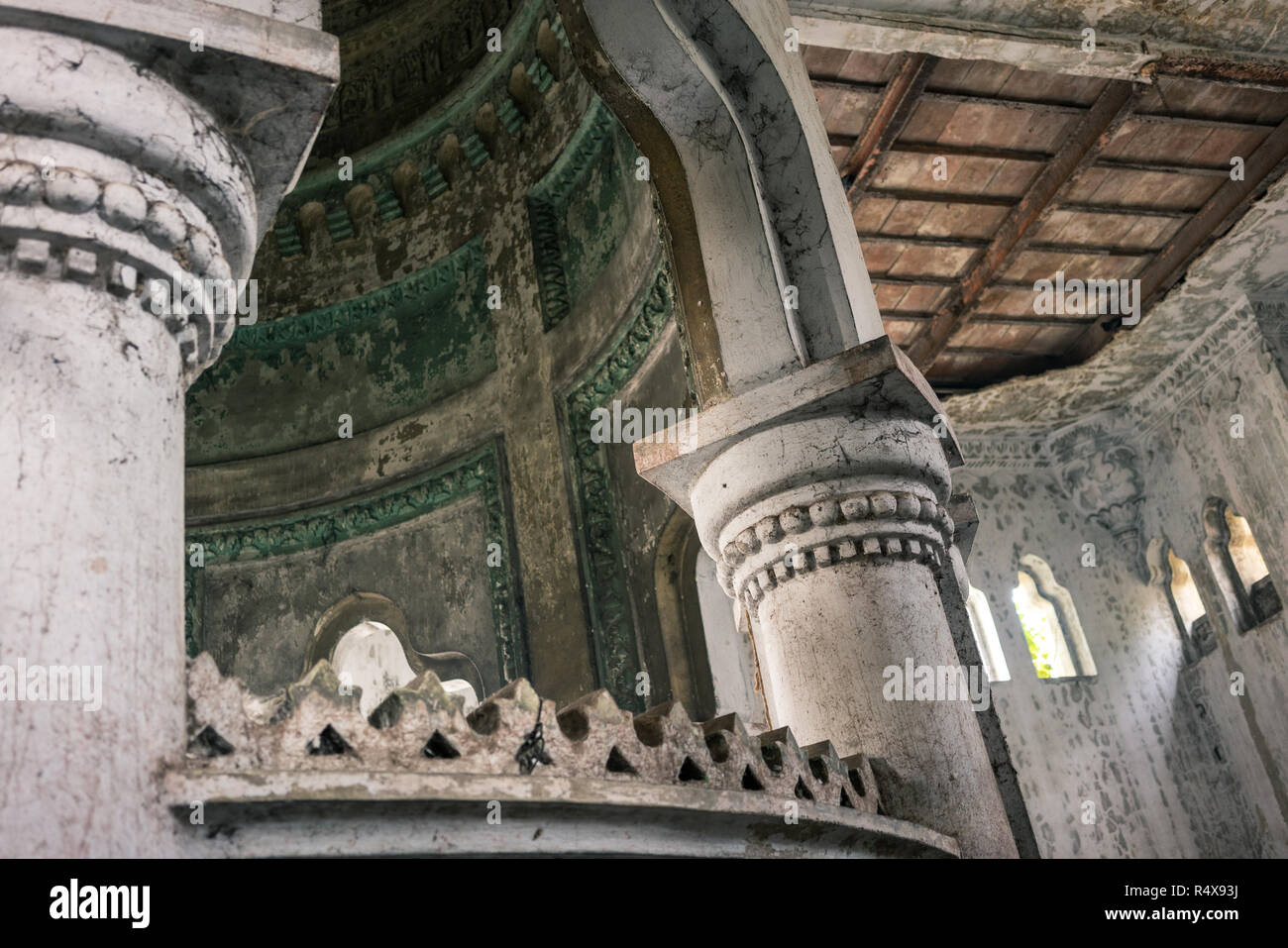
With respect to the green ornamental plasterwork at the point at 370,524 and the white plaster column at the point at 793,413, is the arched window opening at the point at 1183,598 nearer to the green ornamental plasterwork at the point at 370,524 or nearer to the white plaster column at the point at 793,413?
the green ornamental plasterwork at the point at 370,524

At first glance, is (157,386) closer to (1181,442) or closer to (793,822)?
(793,822)

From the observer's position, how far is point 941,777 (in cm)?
286

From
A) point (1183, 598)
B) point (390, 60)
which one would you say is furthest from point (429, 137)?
point (1183, 598)

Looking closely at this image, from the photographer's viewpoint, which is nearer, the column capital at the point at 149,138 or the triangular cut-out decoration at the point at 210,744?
the triangular cut-out decoration at the point at 210,744

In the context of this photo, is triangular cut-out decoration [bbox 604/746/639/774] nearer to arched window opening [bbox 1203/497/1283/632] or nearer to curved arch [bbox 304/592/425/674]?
curved arch [bbox 304/592/425/674]

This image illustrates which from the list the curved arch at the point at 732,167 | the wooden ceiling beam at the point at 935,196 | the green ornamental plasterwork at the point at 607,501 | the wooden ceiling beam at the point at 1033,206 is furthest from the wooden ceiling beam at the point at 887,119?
the curved arch at the point at 732,167

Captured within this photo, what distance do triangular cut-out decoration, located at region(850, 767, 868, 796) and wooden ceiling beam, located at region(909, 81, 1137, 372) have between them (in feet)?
16.2

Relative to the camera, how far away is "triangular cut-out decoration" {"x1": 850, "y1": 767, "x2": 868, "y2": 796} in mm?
2701

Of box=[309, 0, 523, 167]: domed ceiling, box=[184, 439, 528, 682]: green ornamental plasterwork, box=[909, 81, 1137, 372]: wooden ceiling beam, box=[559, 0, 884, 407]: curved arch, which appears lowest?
box=[559, 0, 884, 407]: curved arch

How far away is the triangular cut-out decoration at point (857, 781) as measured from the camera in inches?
106

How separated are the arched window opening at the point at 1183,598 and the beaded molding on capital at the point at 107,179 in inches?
334

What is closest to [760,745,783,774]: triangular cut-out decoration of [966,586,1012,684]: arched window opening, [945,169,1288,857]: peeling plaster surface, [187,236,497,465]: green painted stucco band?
[187,236,497,465]: green painted stucco band
